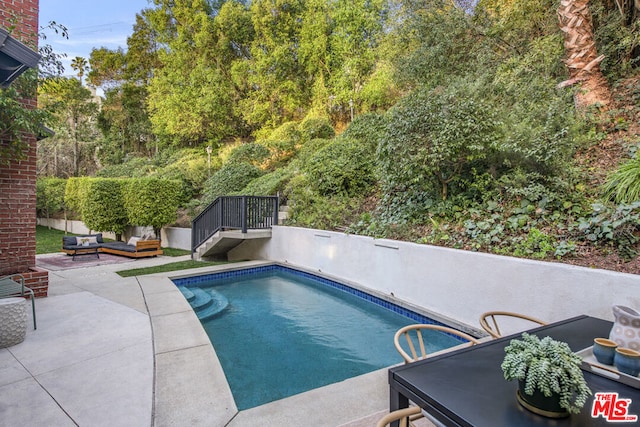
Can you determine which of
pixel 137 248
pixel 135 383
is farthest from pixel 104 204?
pixel 135 383

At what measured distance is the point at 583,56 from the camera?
17.6 ft

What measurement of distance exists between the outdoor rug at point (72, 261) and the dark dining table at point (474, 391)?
8.73 meters

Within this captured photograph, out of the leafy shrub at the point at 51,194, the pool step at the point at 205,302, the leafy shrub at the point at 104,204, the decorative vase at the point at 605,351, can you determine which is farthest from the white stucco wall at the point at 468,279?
the leafy shrub at the point at 51,194

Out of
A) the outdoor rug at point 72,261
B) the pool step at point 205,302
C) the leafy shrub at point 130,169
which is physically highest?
the leafy shrub at point 130,169

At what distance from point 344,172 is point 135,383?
5.86 metres

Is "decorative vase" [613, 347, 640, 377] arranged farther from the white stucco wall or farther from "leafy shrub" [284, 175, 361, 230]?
"leafy shrub" [284, 175, 361, 230]

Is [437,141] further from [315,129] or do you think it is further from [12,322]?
[315,129]

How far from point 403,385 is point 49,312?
4.88 meters

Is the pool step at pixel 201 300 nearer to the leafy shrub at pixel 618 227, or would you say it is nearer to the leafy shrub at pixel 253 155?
the leafy shrub at pixel 618 227

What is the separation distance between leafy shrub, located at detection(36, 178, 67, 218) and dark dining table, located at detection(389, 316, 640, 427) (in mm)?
18019

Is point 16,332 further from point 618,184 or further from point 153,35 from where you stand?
point 153,35

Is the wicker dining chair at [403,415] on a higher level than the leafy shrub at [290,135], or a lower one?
lower

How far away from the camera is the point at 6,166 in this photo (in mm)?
4715

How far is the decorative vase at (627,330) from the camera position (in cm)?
161
